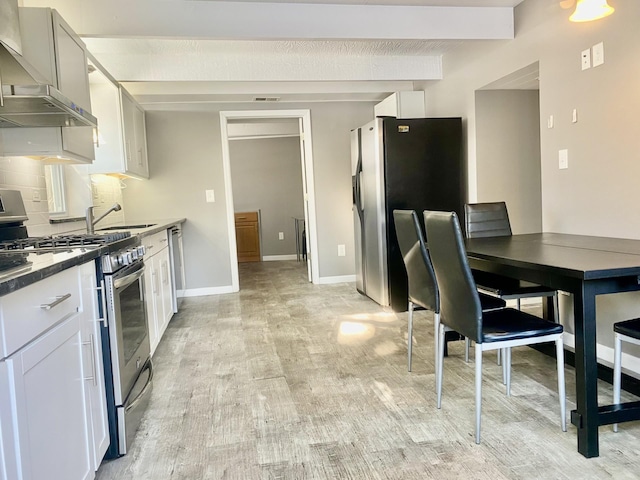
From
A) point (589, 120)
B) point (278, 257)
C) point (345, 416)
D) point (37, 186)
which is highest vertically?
point (589, 120)

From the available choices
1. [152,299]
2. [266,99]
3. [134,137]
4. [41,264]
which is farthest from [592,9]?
[134,137]

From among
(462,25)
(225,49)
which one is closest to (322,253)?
(225,49)

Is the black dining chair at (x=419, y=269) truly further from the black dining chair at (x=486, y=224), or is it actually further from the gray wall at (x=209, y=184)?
the gray wall at (x=209, y=184)

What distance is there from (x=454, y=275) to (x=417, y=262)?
20.5 inches

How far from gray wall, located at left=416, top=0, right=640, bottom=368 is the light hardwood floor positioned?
849 mm

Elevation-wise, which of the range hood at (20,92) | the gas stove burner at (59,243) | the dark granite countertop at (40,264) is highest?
the range hood at (20,92)

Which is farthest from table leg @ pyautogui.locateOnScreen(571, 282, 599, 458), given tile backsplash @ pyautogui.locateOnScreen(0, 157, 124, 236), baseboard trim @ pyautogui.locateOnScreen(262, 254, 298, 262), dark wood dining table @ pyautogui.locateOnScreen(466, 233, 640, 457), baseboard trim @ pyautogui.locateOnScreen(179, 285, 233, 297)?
baseboard trim @ pyautogui.locateOnScreen(262, 254, 298, 262)

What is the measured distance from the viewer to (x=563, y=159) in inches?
110

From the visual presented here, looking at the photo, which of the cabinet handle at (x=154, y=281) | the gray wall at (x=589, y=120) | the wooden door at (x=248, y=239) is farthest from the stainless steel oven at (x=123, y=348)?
the wooden door at (x=248, y=239)

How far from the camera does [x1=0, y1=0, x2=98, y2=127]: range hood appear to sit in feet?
A: 6.01

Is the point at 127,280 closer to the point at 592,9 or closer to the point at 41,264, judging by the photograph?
the point at 41,264

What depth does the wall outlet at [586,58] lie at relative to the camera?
254cm

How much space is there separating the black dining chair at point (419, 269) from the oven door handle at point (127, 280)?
4.53 ft

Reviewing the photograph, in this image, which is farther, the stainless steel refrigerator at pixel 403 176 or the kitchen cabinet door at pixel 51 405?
the stainless steel refrigerator at pixel 403 176
